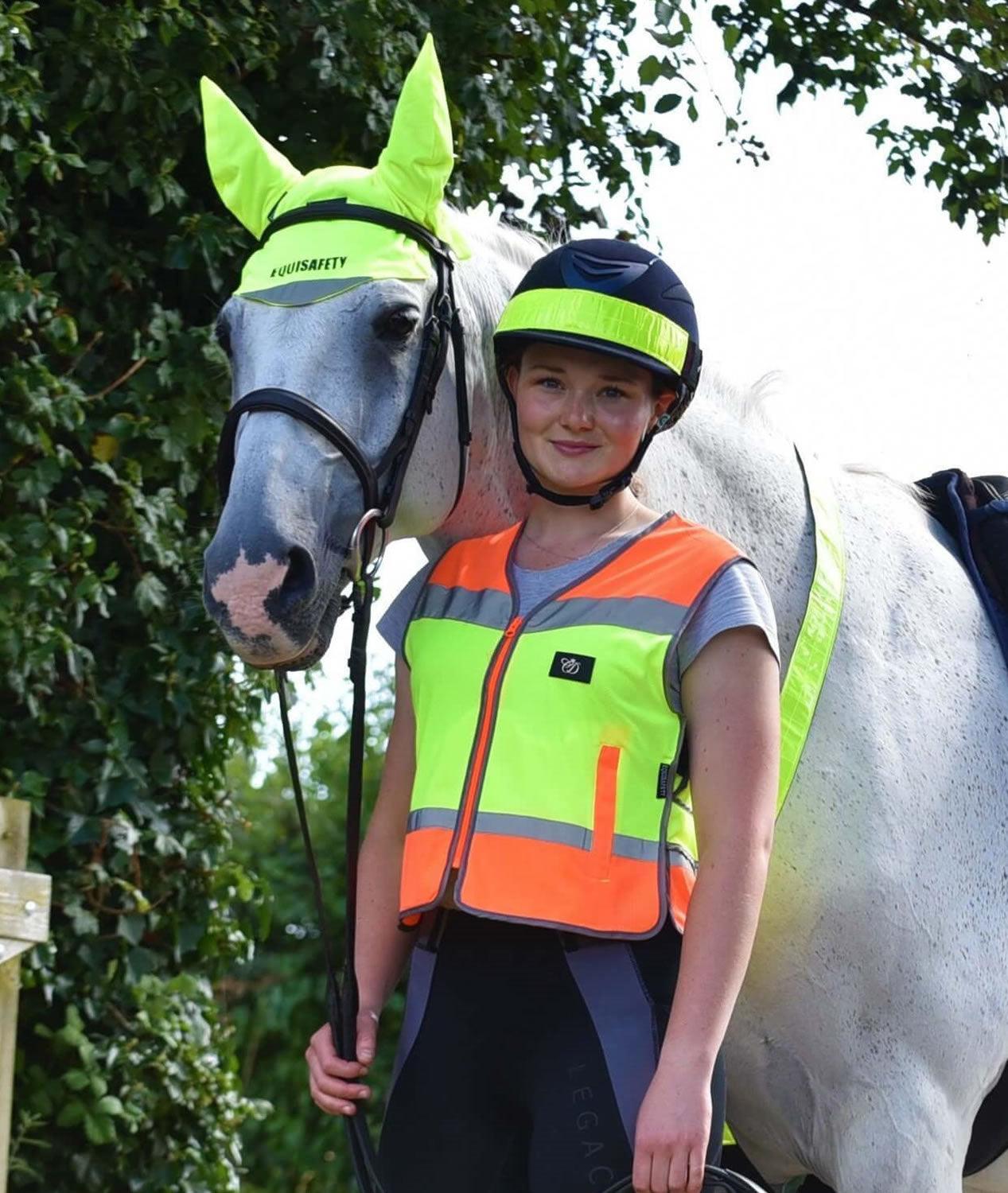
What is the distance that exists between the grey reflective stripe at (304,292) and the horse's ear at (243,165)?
26 cm

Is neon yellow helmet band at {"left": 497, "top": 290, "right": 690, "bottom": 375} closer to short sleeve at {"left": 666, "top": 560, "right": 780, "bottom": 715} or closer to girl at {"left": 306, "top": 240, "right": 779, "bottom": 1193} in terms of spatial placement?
girl at {"left": 306, "top": 240, "right": 779, "bottom": 1193}

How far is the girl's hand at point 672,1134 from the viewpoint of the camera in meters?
1.96

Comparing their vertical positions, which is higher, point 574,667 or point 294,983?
point 574,667

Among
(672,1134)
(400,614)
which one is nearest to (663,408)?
(400,614)

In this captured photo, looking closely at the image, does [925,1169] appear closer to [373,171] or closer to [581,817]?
[581,817]

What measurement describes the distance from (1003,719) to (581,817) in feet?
3.43

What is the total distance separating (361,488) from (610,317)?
44 centimetres

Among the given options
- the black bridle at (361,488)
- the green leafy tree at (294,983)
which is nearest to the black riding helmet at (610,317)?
the black bridle at (361,488)

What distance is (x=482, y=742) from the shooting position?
7.19ft

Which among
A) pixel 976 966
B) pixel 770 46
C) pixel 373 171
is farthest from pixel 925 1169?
pixel 770 46

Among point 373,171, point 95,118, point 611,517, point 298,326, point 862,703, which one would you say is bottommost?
point 862,703

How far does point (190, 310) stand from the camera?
4.83m

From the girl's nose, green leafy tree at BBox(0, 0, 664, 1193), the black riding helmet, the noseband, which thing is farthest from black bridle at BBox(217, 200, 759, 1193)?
green leafy tree at BBox(0, 0, 664, 1193)

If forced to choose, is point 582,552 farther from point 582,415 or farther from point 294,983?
point 294,983
